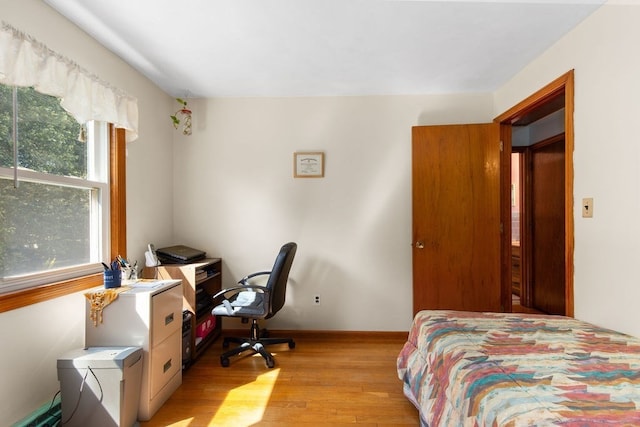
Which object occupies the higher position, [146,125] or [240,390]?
[146,125]

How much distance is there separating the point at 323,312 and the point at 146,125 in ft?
8.15

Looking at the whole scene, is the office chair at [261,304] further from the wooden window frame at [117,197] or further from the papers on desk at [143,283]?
the wooden window frame at [117,197]

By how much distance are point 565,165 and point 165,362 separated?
3.07 meters

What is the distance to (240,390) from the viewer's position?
1.97 meters

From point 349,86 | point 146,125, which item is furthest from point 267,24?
point 146,125

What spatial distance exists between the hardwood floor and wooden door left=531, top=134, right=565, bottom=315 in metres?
2.10

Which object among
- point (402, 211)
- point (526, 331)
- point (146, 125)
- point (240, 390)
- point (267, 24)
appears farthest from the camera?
point (402, 211)

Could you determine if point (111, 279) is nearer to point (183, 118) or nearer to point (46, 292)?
point (46, 292)

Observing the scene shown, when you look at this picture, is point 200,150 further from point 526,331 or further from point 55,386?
point 526,331

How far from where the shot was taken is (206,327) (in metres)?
2.58

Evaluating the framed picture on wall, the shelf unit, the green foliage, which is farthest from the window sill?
the framed picture on wall

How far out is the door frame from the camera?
72.1 inches

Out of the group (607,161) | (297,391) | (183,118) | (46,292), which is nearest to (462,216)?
(607,161)

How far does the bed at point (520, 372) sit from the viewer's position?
2.95ft
